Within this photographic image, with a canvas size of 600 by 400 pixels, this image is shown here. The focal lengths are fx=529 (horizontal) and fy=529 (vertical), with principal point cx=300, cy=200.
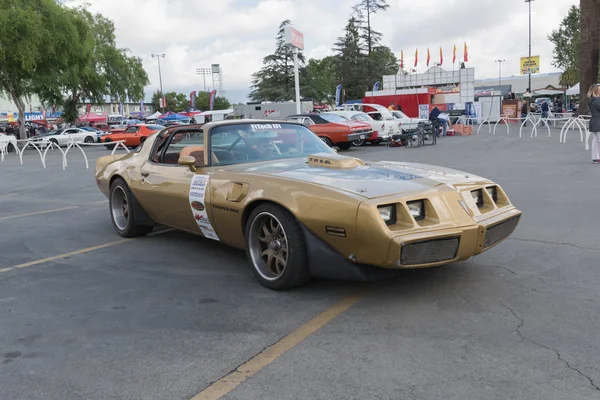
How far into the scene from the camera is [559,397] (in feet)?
8.11

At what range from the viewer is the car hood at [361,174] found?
375 cm

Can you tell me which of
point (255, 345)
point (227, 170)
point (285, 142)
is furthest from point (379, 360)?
point (285, 142)

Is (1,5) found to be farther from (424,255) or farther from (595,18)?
(424,255)

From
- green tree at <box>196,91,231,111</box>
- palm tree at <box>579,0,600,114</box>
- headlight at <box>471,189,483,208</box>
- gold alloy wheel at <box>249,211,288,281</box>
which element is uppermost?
green tree at <box>196,91,231,111</box>

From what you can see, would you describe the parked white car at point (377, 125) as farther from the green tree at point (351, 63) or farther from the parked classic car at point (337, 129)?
the green tree at point (351, 63)

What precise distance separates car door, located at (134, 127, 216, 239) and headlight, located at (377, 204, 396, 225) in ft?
5.68

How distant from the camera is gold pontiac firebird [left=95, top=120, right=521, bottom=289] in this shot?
11.5 feet

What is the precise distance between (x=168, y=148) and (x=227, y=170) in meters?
1.36

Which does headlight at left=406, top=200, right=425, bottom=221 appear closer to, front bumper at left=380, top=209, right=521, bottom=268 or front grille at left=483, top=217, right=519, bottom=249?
front bumper at left=380, top=209, right=521, bottom=268

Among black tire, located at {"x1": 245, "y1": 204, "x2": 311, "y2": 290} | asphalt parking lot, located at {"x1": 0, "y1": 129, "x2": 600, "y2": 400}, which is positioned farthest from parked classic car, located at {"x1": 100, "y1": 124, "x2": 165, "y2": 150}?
black tire, located at {"x1": 245, "y1": 204, "x2": 311, "y2": 290}

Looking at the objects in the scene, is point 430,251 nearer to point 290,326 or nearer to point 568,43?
point 290,326

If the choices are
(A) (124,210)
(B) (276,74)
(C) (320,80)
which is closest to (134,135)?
(A) (124,210)

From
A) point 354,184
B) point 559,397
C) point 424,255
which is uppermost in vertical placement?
point 354,184

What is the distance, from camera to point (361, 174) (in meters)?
4.17
